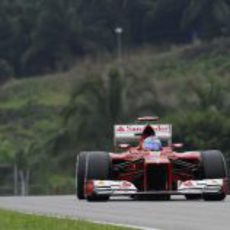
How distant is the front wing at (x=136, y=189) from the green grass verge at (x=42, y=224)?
5.76 metres

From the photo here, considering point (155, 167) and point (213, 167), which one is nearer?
point (213, 167)

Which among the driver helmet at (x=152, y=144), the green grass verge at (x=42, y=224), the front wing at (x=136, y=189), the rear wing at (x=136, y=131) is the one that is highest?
the rear wing at (x=136, y=131)

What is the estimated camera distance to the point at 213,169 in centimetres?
2744

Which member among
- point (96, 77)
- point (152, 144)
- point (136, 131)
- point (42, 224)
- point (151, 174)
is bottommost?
point (42, 224)

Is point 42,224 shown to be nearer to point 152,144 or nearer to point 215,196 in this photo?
point 215,196

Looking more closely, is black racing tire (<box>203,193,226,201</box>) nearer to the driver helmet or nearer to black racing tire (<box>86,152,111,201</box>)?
the driver helmet

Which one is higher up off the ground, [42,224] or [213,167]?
[213,167]

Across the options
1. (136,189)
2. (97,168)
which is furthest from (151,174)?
(97,168)

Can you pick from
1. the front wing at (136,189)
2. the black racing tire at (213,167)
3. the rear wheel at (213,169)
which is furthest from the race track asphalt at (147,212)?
the black racing tire at (213,167)

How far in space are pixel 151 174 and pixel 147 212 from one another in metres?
5.13

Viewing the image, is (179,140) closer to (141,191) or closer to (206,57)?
(141,191)

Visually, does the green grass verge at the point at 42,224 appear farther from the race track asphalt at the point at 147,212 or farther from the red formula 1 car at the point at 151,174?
the red formula 1 car at the point at 151,174

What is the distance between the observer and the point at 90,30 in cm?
13175

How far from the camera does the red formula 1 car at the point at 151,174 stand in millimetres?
27312
